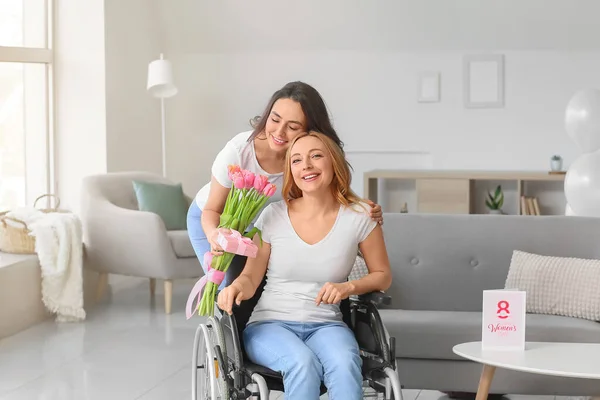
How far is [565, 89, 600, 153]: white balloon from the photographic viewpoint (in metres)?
4.69

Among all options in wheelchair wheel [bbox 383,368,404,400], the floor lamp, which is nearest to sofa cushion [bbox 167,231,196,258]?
the floor lamp

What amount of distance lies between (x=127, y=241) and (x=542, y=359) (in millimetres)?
3444

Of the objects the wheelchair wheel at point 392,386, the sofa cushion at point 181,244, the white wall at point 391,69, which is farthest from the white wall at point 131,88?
the wheelchair wheel at point 392,386

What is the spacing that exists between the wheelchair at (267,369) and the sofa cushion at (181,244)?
114 inches

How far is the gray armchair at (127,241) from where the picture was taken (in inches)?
235

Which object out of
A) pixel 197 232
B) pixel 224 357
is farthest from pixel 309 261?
pixel 197 232

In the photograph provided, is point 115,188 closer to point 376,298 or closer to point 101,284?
point 101,284

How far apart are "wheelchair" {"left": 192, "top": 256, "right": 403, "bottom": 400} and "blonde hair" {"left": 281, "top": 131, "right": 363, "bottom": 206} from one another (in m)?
0.30

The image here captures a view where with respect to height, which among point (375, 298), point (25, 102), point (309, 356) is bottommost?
point (309, 356)

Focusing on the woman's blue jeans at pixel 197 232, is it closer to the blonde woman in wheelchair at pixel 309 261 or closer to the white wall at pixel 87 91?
the blonde woman in wheelchair at pixel 309 261

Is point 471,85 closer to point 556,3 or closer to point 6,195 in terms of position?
point 556,3

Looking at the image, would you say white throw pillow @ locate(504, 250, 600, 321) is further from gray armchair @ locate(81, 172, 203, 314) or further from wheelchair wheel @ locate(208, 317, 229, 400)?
gray armchair @ locate(81, 172, 203, 314)

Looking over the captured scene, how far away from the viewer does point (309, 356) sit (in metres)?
2.79

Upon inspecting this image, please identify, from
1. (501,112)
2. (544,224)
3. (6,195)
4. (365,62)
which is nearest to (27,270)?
(6,195)
